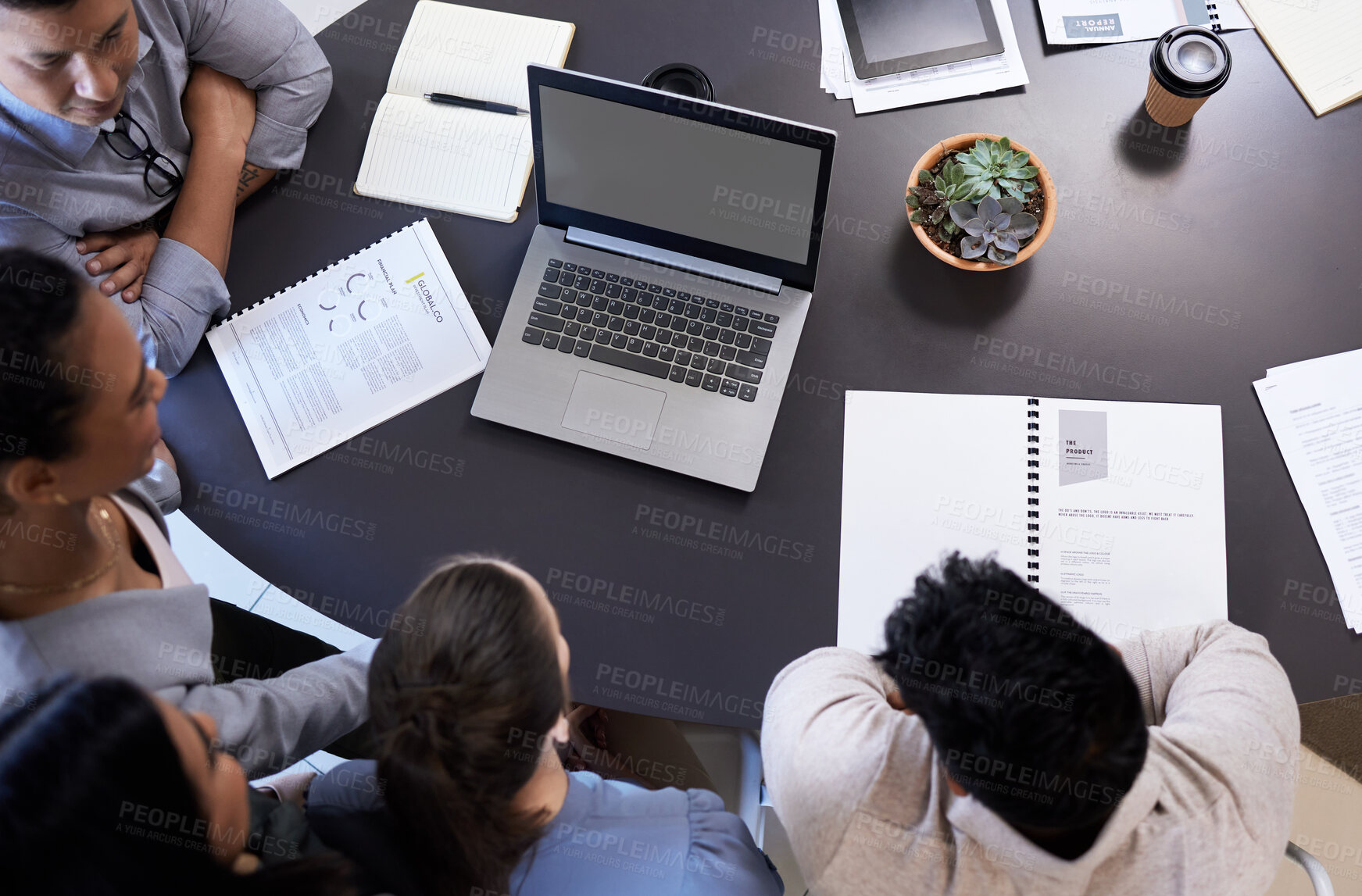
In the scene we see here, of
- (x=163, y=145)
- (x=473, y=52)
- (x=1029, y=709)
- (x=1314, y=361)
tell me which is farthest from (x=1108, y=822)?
(x=163, y=145)

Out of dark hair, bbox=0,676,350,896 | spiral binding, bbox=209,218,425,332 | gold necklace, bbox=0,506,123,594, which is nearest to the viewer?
dark hair, bbox=0,676,350,896

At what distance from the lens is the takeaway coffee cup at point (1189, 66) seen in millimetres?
1246

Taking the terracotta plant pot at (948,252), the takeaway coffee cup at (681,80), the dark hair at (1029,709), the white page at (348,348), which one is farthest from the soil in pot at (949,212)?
the white page at (348,348)

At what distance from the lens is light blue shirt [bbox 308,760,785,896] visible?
44.1 inches

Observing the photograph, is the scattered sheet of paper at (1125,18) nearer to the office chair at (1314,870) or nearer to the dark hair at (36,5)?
the office chair at (1314,870)

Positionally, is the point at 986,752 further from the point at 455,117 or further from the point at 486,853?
the point at 455,117

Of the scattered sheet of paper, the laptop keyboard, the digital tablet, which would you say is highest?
the scattered sheet of paper

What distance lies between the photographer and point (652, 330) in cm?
127

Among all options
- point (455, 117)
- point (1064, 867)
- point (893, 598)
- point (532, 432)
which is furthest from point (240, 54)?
point (1064, 867)

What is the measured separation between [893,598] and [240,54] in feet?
4.23

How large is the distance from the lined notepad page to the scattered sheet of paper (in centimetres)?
4

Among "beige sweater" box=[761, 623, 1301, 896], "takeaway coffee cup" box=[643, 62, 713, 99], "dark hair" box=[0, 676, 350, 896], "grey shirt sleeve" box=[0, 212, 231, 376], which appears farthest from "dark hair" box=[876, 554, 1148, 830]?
"grey shirt sleeve" box=[0, 212, 231, 376]

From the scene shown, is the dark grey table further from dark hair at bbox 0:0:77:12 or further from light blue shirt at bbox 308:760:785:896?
dark hair at bbox 0:0:77:12

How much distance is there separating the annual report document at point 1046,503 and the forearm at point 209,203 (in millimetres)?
989
